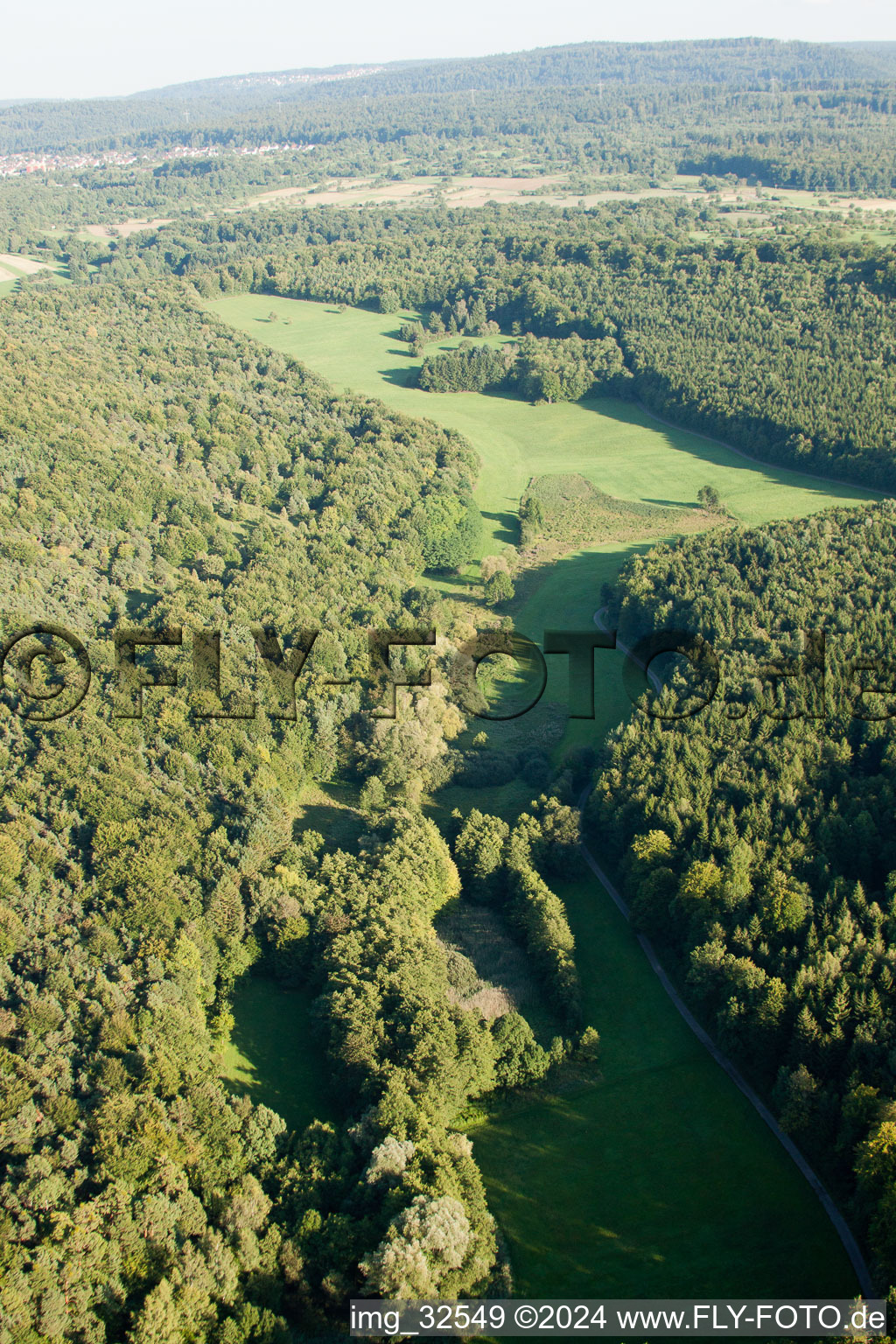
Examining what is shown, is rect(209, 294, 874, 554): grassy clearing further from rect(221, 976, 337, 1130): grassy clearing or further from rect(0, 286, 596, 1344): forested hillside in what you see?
rect(221, 976, 337, 1130): grassy clearing

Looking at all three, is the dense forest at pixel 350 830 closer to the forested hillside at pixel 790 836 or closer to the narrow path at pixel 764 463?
the forested hillside at pixel 790 836

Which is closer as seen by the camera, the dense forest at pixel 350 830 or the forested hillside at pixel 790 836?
the dense forest at pixel 350 830

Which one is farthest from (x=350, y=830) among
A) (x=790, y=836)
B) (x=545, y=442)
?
(x=545, y=442)

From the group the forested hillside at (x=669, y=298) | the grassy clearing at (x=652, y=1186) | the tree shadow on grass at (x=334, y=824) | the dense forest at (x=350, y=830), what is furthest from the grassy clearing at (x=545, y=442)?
the grassy clearing at (x=652, y=1186)

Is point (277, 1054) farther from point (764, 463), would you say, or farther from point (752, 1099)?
point (764, 463)

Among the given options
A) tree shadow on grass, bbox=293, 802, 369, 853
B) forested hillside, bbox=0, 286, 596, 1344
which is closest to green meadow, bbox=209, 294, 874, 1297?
forested hillside, bbox=0, 286, 596, 1344

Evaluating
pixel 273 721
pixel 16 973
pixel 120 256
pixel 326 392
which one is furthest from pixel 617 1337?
pixel 120 256

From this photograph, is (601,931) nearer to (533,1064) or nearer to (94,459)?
(533,1064)
